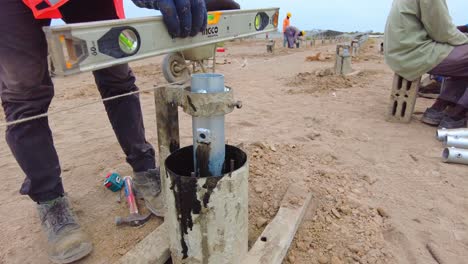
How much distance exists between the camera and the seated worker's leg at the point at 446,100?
3.12 m

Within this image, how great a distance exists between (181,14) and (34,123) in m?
0.91

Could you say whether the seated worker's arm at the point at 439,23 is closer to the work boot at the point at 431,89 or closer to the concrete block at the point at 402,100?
the concrete block at the point at 402,100

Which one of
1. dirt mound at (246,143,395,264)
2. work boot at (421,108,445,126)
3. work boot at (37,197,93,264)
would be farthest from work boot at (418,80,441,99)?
work boot at (37,197,93,264)

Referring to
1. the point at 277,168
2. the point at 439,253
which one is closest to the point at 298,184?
the point at 277,168

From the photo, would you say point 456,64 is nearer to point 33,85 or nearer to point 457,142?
point 457,142

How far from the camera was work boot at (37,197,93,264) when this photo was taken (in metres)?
1.50

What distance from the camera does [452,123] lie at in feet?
10.1

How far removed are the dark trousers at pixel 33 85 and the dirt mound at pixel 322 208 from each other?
0.94 meters

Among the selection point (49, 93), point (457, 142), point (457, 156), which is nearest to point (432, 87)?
point (457, 142)

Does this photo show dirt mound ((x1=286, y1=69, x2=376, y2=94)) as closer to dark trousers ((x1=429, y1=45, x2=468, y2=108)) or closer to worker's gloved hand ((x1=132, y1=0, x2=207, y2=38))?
dark trousers ((x1=429, y1=45, x2=468, y2=108))

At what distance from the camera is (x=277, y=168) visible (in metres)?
2.20

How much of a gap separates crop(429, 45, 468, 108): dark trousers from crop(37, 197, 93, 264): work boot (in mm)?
3193

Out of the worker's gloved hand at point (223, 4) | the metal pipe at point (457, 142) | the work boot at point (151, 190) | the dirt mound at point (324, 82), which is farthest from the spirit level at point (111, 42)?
the dirt mound at point (324, 82)

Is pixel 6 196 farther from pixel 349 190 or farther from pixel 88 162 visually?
pixel 349 190
